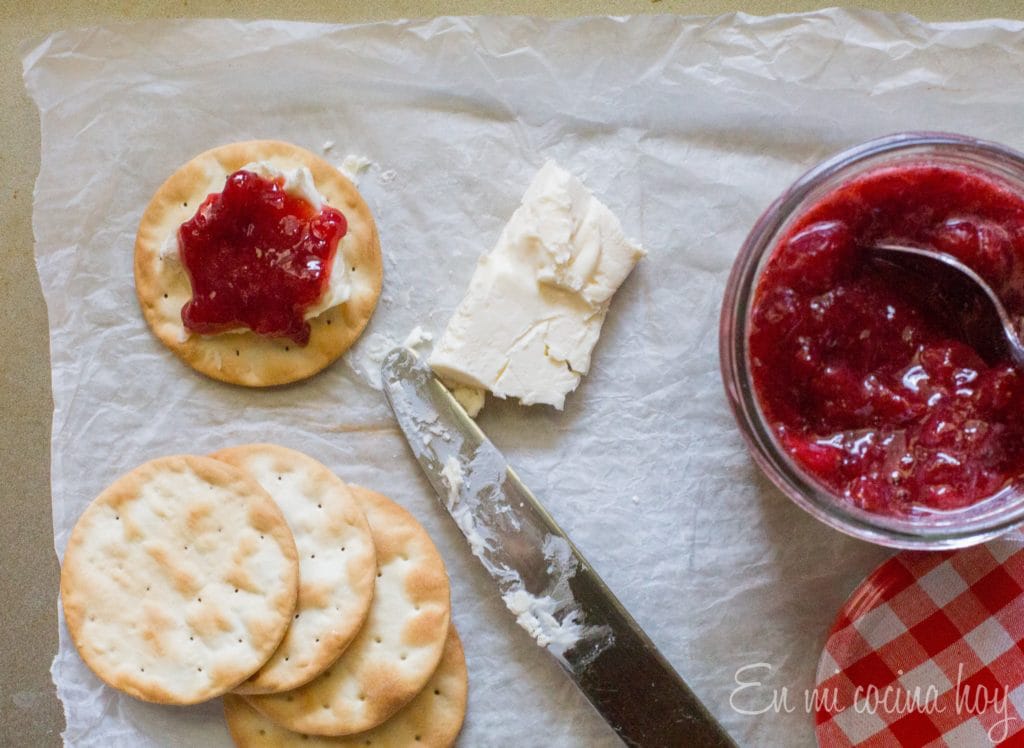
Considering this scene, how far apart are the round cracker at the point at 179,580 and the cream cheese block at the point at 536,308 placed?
48 centimetres

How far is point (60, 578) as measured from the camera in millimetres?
1844

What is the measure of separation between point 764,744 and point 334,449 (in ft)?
3.42

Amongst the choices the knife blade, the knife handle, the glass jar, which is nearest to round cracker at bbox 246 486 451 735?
the knife blade

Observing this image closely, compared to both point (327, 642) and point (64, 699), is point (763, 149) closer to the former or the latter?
point (327, 642)

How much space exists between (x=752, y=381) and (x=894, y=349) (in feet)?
0.75

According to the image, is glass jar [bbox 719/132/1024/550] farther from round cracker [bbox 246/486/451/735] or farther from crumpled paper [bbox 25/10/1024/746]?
round cracker [bbox 246/486/451/735]

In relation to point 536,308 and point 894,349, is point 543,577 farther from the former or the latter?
point 894,349

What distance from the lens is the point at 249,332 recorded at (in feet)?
6.06

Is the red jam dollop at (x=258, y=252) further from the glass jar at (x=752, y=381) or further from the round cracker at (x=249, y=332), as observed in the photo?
the glass jar at (x=752, y=381)

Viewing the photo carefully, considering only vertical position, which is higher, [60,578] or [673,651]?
[673,651]

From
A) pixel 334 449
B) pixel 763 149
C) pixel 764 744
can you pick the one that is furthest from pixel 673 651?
pixel 763 149

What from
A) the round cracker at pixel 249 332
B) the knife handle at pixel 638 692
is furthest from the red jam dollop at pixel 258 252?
the knife handle at pixel 638 692

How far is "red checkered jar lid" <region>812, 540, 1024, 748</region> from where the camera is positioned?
1744mm

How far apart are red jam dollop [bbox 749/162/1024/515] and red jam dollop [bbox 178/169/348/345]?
0.82 meters
